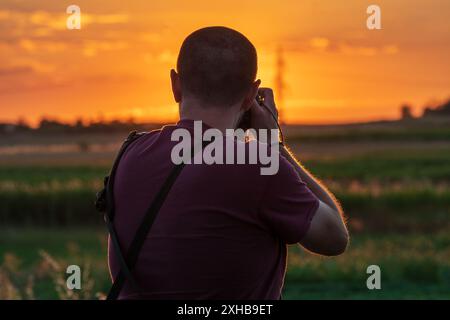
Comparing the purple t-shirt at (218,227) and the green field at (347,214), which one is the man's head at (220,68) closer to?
the purple t-shirt at (218,227)

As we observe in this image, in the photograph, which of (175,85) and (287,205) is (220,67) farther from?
(287,205)

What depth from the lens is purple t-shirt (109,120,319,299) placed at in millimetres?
3314

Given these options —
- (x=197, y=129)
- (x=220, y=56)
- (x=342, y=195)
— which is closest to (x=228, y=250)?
(x=197, y=129)

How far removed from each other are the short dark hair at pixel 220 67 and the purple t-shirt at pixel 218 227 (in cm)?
23

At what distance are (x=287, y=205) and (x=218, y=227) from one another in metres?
0.23

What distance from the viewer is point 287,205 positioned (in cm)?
333

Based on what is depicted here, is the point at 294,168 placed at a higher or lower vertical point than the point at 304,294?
higher

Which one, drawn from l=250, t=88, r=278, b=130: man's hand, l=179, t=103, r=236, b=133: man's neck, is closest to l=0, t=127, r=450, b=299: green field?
l=250, t=88, r=278, b=130: man's hand

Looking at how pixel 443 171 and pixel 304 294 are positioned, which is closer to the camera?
pixel 304 294

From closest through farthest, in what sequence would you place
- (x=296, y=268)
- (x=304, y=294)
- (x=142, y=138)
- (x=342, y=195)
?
1. (x=142, y=138)
2. (x=304, y=294)
3. (x=296, y=268)
4. (x=342, y=195)

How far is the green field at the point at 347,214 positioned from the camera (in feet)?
46.5

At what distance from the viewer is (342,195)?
32312mm

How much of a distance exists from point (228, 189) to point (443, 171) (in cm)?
4827

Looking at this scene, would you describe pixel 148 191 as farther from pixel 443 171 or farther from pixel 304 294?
pixel 443 171
